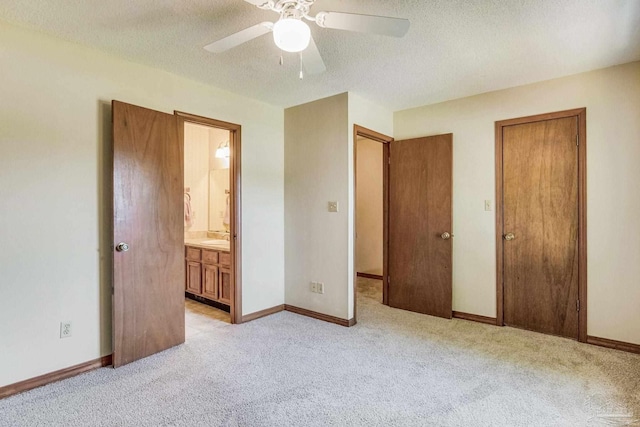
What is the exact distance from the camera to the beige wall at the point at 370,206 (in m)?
5.58

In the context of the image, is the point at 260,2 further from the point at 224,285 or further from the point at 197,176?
the point at 197,176

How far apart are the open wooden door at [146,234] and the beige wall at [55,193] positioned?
14cm

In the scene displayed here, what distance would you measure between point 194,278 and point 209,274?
0.39m

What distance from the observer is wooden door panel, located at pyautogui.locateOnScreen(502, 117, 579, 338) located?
2992mm

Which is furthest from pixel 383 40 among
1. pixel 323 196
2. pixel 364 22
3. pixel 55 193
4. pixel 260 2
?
pixel 55 193

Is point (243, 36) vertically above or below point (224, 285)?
above

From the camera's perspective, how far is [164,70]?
2.85 meters

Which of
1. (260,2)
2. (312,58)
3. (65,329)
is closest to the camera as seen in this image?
(260,2)

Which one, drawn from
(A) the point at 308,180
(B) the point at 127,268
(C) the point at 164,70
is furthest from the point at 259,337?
(C) the point at 164,70

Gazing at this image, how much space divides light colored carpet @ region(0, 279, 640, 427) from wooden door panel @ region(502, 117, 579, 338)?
272 millimetres

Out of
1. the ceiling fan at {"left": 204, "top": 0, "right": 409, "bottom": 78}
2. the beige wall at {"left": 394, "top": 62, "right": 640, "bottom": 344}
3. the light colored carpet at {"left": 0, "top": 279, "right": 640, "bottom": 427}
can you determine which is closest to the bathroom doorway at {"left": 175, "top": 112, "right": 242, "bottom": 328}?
the light colored carpet at {"left": 0, "top": 279, "right": 640, "bottom": 427}

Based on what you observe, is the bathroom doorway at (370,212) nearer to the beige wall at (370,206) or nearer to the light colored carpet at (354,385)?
the beige wall at (370,206)

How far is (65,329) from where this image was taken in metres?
2.33

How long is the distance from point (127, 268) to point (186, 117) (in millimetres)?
1410
